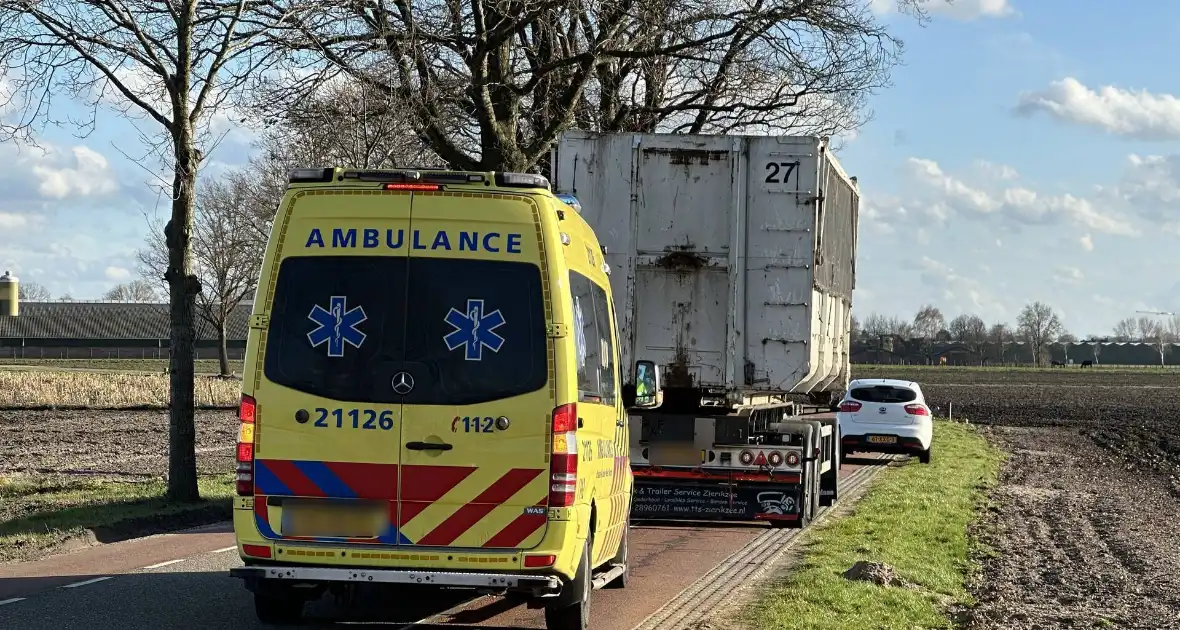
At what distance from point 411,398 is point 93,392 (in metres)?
31.0

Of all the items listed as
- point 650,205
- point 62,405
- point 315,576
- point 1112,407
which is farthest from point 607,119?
point 1112,407

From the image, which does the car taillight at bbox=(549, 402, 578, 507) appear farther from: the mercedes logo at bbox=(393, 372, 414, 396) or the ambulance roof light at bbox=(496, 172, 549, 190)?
the ambulance roof light at bbox=(496, 172, 549, 190)

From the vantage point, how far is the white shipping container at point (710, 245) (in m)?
12.3

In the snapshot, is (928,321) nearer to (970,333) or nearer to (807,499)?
(970,333)

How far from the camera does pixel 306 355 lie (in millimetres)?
7215

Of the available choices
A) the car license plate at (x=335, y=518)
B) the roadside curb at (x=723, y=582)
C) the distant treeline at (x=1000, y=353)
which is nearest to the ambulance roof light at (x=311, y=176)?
the car license plate at (x=335, y=518)

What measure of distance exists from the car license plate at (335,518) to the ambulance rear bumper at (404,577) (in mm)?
185

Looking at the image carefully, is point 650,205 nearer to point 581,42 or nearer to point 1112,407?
point 581,42

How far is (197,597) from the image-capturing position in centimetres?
924

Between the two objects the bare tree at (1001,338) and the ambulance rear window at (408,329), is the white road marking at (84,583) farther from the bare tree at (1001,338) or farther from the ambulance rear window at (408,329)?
the bare tree at (1001,338)

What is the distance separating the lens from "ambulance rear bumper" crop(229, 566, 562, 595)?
23.1 ft

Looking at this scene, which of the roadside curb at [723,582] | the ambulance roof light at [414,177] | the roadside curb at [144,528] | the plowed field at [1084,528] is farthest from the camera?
the roadside curb at [144,528]

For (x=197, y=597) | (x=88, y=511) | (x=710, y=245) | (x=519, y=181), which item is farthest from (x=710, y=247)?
(x=88, y=511)

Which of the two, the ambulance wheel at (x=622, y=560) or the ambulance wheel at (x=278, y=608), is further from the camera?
the ambulance wheel at (x=622, y=560)
